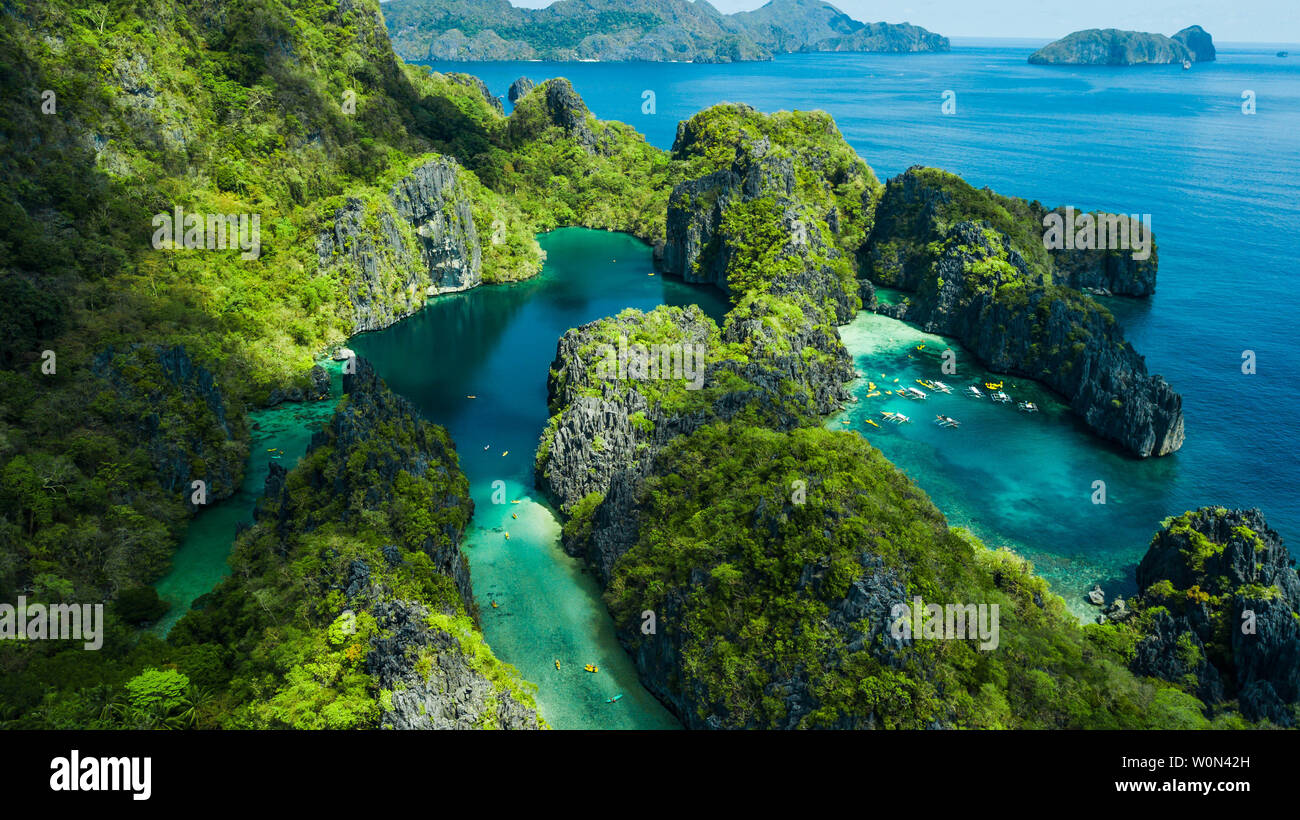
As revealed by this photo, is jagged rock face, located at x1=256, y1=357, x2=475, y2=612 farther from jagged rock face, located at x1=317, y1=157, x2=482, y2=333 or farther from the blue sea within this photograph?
the blue sea

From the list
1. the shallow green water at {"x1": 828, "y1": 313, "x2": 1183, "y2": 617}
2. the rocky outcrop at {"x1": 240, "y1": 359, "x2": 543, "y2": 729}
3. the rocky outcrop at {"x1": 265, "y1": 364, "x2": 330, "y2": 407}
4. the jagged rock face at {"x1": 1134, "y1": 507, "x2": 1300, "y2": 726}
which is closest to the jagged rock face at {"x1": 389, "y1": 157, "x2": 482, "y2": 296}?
the rocky outcrop at {"x1": 265, "y1": 364, "x2": 330, "y2": 407}

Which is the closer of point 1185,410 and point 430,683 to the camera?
point 430,683

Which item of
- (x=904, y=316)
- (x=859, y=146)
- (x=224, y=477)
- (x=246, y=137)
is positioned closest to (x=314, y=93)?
(x=246, y=137)

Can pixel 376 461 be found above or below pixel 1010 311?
below

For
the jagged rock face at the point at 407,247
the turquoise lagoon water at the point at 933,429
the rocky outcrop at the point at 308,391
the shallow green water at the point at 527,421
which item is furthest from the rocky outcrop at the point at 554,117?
the rocky outcrop at the point at 308,391

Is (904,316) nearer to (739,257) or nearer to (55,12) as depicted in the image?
(739,257)

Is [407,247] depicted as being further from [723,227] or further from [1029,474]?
[1029,474]

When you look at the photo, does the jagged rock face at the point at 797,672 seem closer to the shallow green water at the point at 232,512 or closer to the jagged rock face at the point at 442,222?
the shallow green water at the point at 232,512

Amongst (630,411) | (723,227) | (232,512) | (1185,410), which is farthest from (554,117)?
(1185,410)
